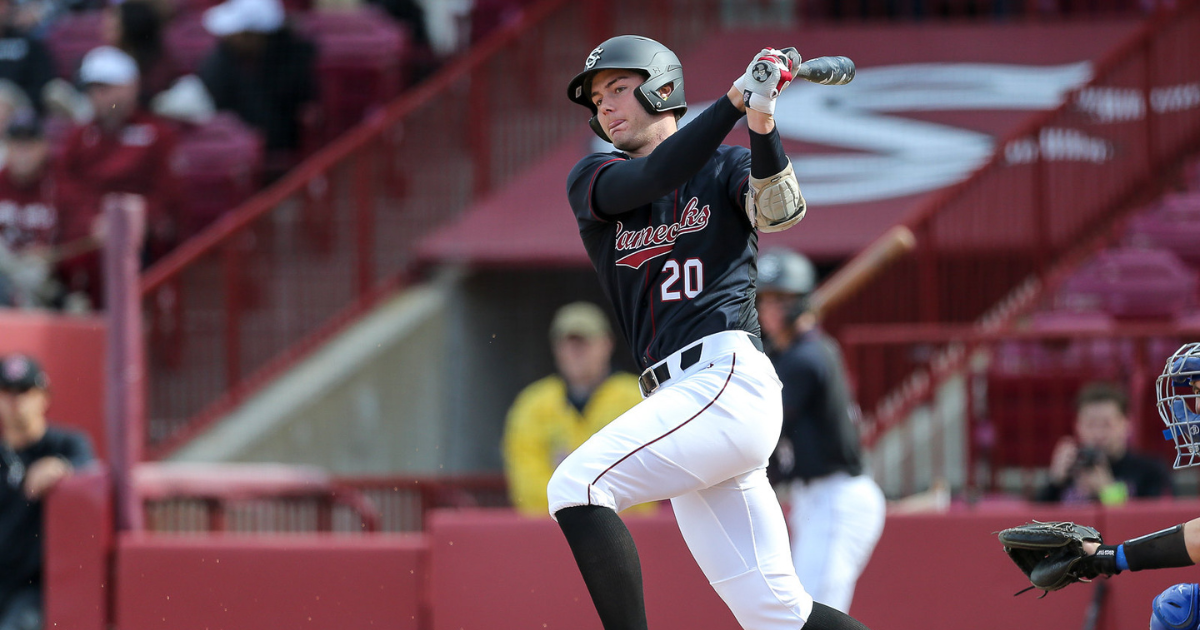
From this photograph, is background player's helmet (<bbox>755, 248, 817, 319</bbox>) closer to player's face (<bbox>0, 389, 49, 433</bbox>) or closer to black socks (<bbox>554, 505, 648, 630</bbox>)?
black socks (<bbox>554, 505, 648, 630</bbox>)

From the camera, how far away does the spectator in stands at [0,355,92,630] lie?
6707 mm

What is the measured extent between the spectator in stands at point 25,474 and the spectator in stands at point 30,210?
3358mm

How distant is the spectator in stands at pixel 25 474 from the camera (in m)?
6.71

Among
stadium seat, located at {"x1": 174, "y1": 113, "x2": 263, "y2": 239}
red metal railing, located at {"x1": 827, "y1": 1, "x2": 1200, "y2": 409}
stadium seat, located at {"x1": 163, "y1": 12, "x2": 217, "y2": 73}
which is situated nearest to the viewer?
red metal railing, located at {"x1": 827, "y1": 1, "x2": 1200, "y2": 409}

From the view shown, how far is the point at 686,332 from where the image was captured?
4.03 meters

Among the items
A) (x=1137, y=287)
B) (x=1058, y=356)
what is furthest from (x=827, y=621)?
(x=1137, y=287)

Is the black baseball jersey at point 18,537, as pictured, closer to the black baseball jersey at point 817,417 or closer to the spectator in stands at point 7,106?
the black baseball jersey at point 817,417

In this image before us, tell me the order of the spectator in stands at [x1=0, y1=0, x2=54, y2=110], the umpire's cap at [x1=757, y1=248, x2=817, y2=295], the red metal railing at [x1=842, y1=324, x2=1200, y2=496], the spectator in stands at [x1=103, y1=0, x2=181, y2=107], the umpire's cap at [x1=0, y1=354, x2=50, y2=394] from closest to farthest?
the umpire's cap at [x1=757, y1=248, x2=817, y2=295], the umpire's cap at [x1=0, y1=354, x2=50, y2=394], the red metal railing at [x1=842, y1=324, x2=1200, y2=496], the spectator in stands at [x1=103, y1=0, x2=181, y2=107], the spectator in stands at [x1=0, y1=0, x2=54, y2=110]

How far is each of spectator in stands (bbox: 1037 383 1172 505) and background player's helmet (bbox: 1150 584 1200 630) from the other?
2683 millimetres

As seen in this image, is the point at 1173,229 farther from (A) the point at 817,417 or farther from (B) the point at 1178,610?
(B) the point at 1178,610

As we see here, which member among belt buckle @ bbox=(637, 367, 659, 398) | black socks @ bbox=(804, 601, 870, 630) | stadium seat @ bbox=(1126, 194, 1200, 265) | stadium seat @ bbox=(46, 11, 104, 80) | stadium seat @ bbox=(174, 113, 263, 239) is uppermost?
stadium seat @ bbox=(46, 11, 104, 80)

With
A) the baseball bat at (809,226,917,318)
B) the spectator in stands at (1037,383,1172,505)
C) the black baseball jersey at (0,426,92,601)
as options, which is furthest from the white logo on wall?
the black baseball jersey at (0,426,92,601)

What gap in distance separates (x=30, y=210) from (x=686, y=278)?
26.6 feet

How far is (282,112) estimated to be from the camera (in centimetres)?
1170
